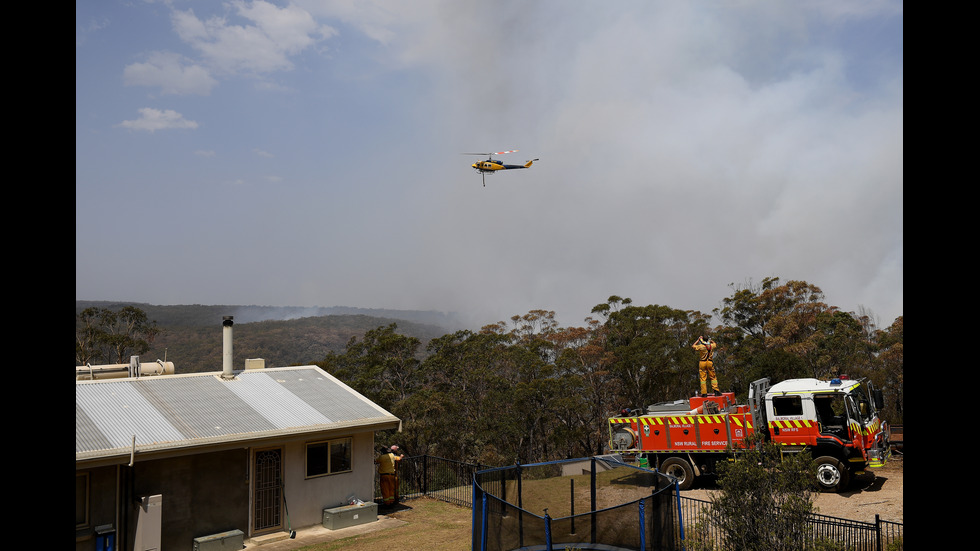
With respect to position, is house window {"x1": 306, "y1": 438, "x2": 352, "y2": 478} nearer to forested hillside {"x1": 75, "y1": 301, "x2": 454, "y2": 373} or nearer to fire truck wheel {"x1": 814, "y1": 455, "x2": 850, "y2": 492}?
fire truck wheel {"x1": 814, "y1": 455, "x2": 850, "y2": 492}

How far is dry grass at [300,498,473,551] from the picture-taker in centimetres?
1520

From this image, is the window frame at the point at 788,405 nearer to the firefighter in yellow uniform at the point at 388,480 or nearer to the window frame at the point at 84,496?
the firefighter in yellow uniform at the point at 388,480

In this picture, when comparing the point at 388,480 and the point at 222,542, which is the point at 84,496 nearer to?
the point at 222,542

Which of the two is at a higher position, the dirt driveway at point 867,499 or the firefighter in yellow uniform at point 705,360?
the firefighter in yellow uniform at point 705,360

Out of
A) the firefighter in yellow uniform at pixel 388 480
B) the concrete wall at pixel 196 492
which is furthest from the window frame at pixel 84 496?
the firefighter in yellow uniform at pixel 388 480

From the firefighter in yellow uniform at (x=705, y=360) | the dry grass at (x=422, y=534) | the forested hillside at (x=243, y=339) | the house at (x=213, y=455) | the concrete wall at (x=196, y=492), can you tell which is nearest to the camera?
the house at (x=213, y=455)

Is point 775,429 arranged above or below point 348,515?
above

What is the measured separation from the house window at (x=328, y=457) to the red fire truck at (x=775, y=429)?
7.56 metres

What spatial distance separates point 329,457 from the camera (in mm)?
17422

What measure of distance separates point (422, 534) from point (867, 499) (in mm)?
11083

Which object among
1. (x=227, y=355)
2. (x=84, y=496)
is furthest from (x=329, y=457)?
(x=84, y=496)

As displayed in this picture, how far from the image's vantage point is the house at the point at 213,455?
45.5ft
